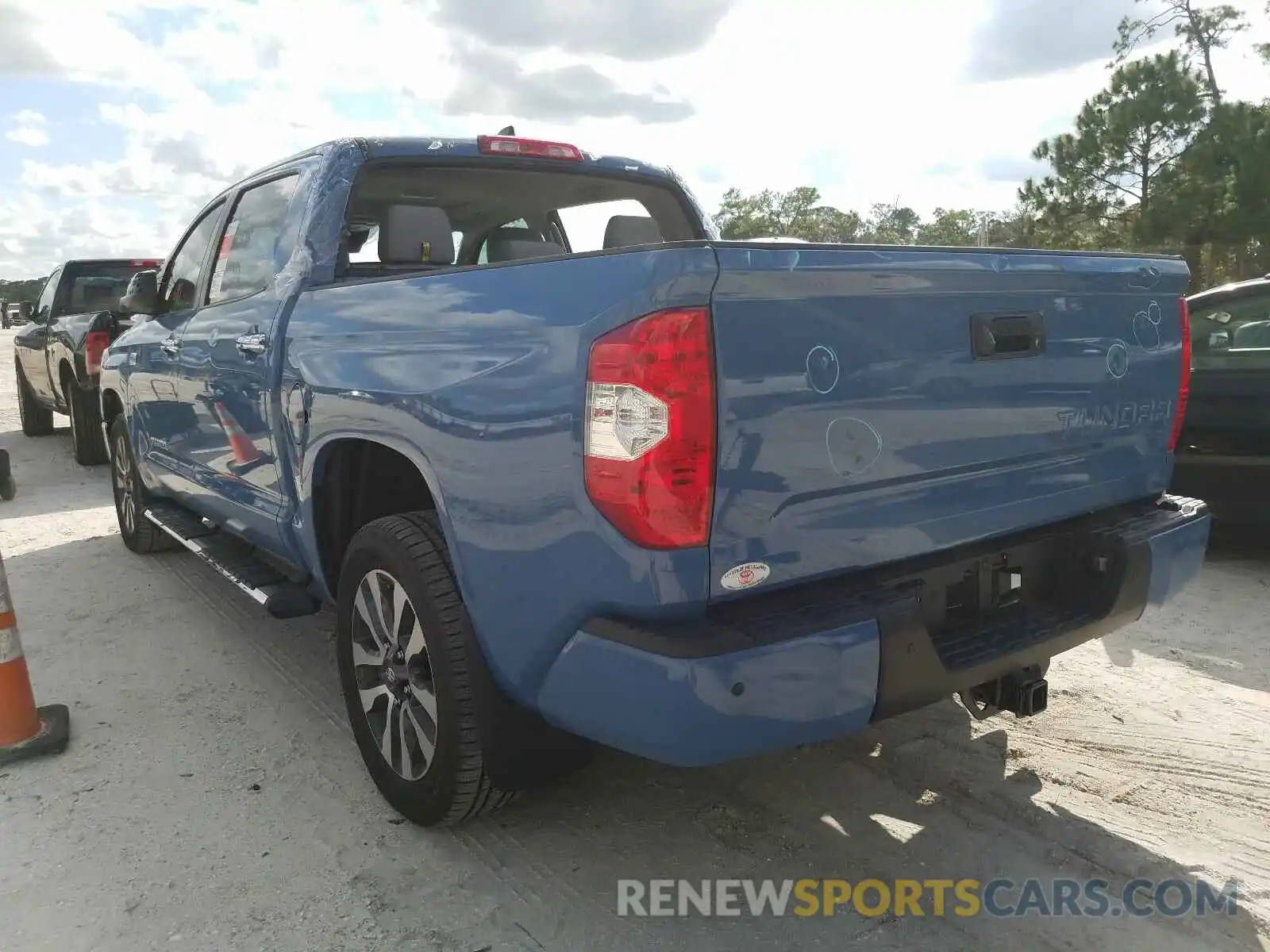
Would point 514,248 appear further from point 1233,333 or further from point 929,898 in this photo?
point 1233,333

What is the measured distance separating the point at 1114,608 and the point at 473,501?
1665 millimetres

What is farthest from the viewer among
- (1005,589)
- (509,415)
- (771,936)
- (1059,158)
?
(1059,158)

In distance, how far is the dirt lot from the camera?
2.41m

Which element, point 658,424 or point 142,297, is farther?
point 142,297

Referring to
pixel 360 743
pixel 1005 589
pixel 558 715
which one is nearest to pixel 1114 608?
pixel 1005 589

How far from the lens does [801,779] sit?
306cm

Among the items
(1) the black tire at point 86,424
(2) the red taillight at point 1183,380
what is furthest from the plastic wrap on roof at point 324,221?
(1) the black tire at point 86,424

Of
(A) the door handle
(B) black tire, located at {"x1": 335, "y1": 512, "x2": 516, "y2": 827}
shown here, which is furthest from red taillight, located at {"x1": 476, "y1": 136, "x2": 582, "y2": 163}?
(B) black tire, located at {"x1": 335, "y1": 512, "x2": 516, "y2": 827}

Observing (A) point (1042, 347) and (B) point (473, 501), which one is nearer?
(B) point (473, 501)

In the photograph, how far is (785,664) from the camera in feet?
6.57

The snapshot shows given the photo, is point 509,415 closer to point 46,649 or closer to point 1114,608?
point 1114,608

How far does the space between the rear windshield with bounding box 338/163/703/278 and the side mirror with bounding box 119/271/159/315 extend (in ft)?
6.03

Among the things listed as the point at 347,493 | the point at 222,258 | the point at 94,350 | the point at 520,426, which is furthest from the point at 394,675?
the point at 94,350

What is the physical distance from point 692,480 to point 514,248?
2.37 metres
